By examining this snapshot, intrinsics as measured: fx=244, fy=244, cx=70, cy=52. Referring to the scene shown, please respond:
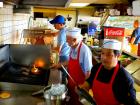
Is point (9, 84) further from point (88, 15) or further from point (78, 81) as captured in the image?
point (88, 15)

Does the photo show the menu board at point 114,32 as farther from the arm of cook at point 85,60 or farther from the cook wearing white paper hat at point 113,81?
the cook wearing white paper hat at point 113,81

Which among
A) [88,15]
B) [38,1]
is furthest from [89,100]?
[88,15]

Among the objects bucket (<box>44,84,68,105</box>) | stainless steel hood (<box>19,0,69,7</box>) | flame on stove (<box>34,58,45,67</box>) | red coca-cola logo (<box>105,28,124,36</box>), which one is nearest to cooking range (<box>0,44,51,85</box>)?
flame on stove (<box>34,58,45,67</box>)

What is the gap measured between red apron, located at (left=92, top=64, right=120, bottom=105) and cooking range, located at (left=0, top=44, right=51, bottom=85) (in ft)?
1.63

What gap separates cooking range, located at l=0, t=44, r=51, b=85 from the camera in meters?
2.46

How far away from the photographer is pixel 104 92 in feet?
7.54

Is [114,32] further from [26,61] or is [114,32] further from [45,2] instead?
[26,61]

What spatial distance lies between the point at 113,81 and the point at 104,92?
161mm

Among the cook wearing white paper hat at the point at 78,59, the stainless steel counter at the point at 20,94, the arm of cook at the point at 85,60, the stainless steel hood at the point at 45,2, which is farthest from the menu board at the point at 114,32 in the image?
the stainless steel counter at the point at 20,94

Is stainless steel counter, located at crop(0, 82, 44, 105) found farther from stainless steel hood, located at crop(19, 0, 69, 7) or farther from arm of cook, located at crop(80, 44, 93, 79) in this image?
stainless steel hood, located at crop(19, 0, 69, 7)

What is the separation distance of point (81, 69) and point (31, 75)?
2.87 feet

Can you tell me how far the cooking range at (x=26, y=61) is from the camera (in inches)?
96.7

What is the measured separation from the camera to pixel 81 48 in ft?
10.0

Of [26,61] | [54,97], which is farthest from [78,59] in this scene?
[54,97]
